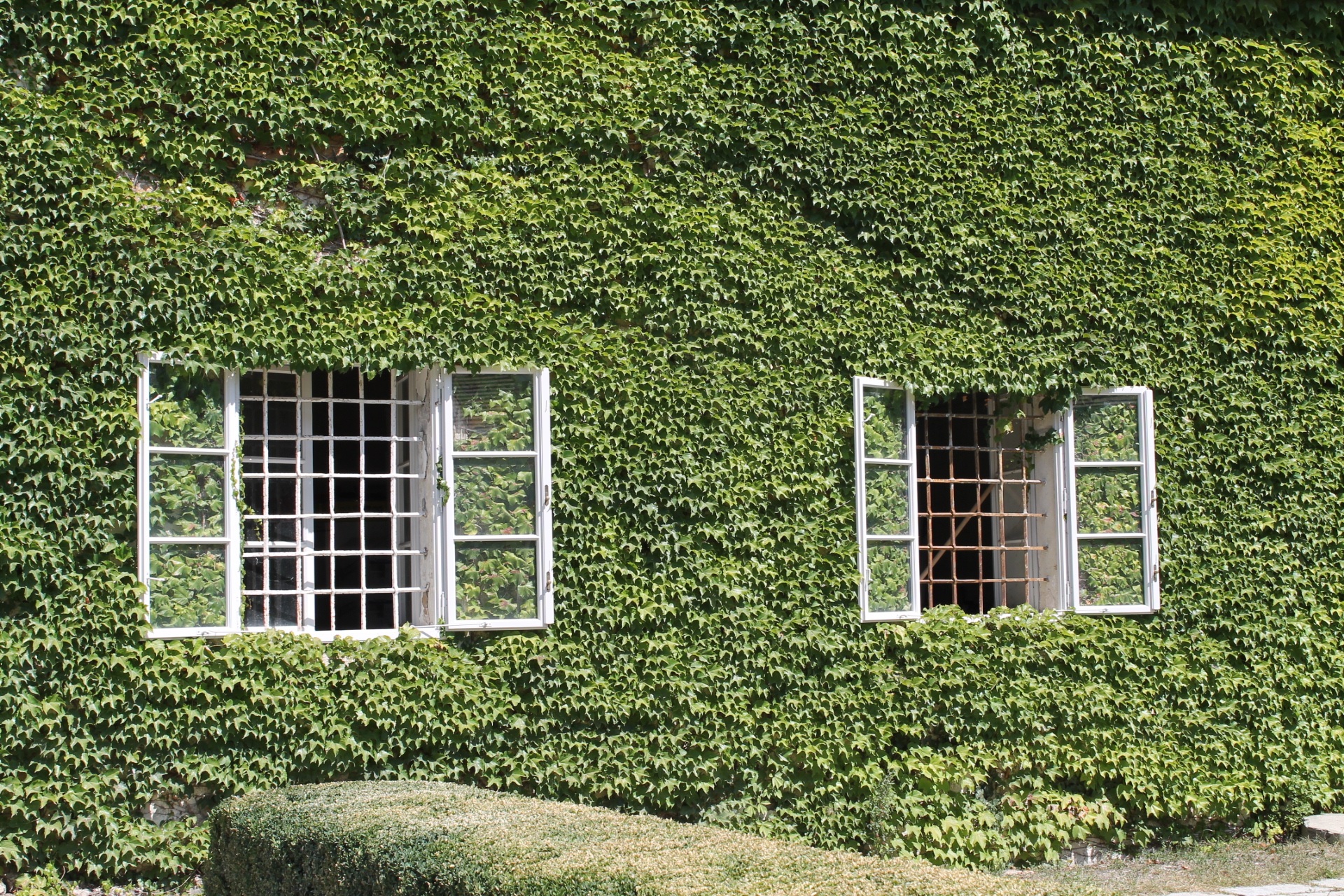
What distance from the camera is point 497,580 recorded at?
260 inches

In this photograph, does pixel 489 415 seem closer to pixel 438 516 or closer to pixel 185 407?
pixel 438 516

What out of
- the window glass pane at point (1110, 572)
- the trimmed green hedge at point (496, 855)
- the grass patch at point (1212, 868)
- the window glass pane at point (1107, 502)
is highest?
the window glass pane at point (1107, 502)

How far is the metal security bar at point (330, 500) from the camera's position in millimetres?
6629

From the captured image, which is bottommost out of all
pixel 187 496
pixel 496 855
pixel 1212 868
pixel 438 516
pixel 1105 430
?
pixel 1212 868

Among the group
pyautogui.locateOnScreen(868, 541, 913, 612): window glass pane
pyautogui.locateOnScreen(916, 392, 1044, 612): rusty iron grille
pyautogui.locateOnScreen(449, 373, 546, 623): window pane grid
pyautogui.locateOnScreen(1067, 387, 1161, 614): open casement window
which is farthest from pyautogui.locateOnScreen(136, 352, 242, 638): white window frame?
pyautogui.locateOnScreen(1067, 387, 1161, 614): open casement window

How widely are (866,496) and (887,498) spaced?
0.17 metres

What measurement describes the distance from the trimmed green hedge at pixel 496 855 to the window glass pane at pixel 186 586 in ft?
3.16

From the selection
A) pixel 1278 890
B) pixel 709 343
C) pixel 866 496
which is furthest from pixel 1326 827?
pixel 709 343

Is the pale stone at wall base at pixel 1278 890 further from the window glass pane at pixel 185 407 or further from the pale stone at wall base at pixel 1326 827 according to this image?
the window glass pane at pixel 185 407

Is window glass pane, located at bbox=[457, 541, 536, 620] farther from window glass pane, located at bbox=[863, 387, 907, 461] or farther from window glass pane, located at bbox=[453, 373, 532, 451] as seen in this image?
window glass pane, located at bbox=[863, 387, 907, 461]

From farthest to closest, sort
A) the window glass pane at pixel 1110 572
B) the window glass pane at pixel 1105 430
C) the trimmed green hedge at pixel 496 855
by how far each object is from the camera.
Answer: the window glass pane at pixel 1105 430 < the window glass pane at pixel 1110 572 < the trimmed green hedge at pixel 496 855

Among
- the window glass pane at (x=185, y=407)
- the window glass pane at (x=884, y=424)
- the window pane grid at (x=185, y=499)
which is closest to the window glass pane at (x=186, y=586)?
the window pane grid at (x=185, y=499)

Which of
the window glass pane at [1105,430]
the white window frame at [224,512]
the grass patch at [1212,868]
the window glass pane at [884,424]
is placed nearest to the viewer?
the white window frame at [224,512]

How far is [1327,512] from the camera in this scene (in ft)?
27.3
